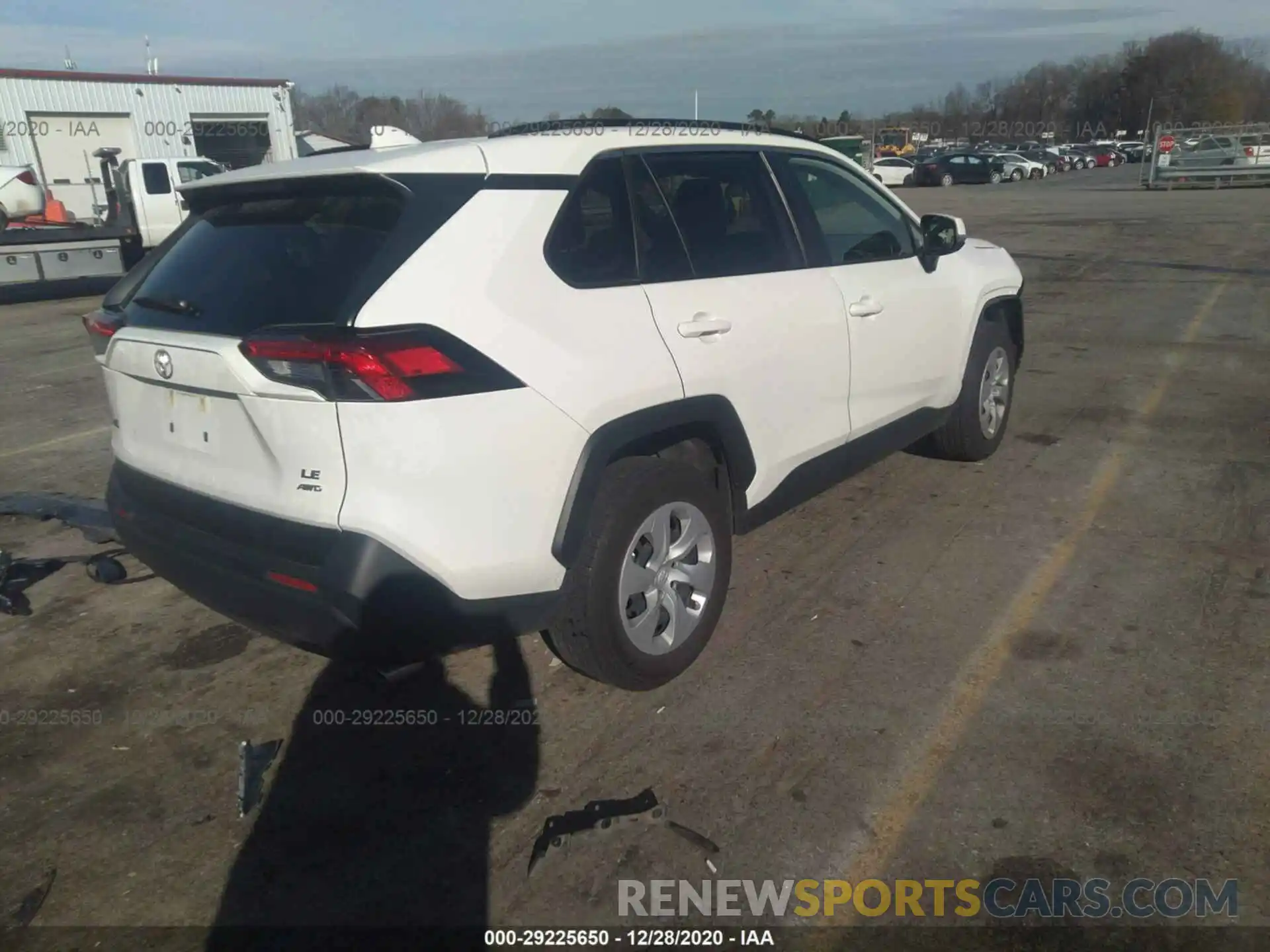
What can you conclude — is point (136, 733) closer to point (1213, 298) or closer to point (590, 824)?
point (590, 824)

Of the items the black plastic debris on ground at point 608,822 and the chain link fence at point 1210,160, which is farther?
the chain link fence at point 1210,160

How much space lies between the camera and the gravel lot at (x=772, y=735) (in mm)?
2516

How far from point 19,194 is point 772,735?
1912 cm

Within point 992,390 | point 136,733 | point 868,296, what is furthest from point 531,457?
point 992,390

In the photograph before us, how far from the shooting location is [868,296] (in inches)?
159

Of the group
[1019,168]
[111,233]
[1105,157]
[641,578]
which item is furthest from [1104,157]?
[641,578]

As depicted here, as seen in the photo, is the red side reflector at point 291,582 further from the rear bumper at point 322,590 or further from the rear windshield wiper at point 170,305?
the rear windshield wiper at point 170,305

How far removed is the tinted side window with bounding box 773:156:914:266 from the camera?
3.92 m

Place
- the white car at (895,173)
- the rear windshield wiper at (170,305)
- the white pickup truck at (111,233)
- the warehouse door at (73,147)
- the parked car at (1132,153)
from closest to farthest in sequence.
→ the rear windshield wiper at (170,305) < the white pickup truck at (111,233) < the warehouse door at (73,147) < the white car at (895,173) < the parked car at (1132,153)

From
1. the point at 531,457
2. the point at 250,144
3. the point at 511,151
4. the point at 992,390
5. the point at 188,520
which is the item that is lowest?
the point at 992,390

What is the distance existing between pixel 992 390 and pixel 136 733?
14.9 feet

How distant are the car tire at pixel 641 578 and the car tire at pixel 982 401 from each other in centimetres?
220

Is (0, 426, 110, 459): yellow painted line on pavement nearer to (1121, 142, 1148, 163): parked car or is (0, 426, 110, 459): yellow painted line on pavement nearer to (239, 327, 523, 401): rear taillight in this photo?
(239, 327, 523, 401): rear taillight

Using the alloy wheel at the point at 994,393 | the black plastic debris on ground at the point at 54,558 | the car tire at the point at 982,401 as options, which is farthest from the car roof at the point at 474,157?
the alloy wheel at the point at 994,393
